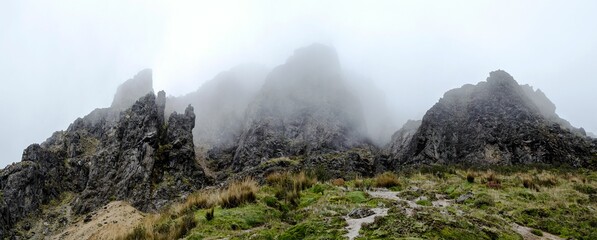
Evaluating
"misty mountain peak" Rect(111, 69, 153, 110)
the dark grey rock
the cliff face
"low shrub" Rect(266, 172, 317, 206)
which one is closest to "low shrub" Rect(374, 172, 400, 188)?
"low shrub" Rect(266, 172, 317, 206)

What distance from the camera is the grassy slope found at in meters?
9.43

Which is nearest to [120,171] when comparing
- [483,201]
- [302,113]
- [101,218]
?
[101,218]

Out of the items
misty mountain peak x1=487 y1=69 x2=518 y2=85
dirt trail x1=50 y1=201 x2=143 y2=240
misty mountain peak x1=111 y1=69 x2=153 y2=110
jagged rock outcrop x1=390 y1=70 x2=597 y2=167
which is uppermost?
misty mountain peak x1=111 y1=69 x2=153 y2=110

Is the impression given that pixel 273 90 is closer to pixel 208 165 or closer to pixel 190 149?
pixel 208 165

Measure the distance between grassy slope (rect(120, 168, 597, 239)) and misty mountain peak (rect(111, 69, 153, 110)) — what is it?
158281 mm

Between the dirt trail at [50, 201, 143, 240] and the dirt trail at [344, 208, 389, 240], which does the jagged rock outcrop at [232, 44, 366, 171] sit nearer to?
the dirt trail at [50, 201, 143, 240]

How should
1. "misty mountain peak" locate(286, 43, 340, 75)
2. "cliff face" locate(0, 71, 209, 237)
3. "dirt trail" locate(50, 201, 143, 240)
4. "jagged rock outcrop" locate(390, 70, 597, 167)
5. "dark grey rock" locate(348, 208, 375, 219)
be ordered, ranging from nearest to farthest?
"dark grey rock" locate(348, 208, 375, 219) → "dirt trail" locate(50, 201, 143, 240) → "jagged rock outcrop" locate(390, 70, 597, 167) → "cliff face" locate(0, 71, 209, 237) → "misty mountain peak" locate(286, 43, 340, 75)

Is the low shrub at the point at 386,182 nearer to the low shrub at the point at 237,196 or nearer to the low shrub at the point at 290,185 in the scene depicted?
the low shrub at the point at 290,185

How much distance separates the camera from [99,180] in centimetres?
8738

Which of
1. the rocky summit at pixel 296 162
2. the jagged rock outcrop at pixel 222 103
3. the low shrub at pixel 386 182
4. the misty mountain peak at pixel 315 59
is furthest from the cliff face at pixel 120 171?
the misty mountain peak at pixel 315 59

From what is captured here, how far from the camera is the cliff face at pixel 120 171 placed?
8150 centimetres

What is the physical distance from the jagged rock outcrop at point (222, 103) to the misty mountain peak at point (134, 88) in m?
10.8

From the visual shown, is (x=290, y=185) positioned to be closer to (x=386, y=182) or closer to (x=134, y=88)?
(x=386, y=182)

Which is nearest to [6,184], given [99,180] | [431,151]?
[99,180]
